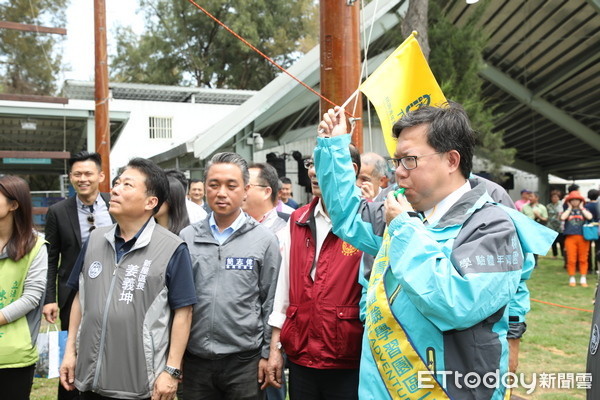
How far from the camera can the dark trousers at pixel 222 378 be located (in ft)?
8.87

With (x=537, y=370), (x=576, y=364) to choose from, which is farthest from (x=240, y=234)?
(x=576, y=364)

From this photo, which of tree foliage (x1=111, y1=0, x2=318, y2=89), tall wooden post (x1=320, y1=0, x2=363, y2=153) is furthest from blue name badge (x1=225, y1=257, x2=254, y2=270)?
tree foliage (x1=111, y1=0, x2=318, y2=89)

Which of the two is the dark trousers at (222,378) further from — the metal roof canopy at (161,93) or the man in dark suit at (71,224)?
the metal roof canopy at (161,93)

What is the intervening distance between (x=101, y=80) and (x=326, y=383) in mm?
7716

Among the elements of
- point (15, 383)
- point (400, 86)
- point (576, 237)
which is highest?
point (400, 86)

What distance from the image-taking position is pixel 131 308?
2.42 meters

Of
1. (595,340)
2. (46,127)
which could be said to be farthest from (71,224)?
(46,127)

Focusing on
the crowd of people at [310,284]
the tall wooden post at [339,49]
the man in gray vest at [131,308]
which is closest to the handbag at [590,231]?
the crowd of people at [310,284]

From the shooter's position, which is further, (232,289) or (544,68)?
(544,68)

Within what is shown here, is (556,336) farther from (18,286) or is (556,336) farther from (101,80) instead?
(101,80)

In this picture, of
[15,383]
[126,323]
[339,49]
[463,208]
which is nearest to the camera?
[463,208]

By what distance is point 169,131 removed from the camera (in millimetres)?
20609

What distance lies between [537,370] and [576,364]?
51 centimetres

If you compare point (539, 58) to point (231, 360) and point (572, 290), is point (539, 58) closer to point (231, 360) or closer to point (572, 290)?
point (572, 290)
